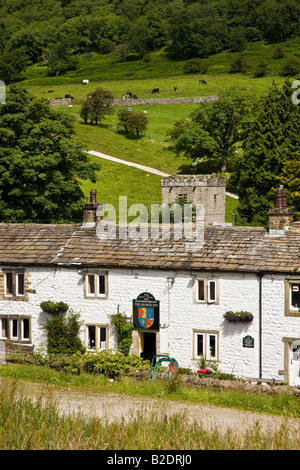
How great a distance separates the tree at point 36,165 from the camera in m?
46.5

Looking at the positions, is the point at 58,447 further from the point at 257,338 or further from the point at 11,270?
the point at 11,270

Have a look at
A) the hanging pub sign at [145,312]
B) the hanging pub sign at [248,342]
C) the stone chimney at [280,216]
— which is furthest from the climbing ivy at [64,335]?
the stone chimney at [280,216]

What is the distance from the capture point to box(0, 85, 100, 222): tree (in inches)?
1829

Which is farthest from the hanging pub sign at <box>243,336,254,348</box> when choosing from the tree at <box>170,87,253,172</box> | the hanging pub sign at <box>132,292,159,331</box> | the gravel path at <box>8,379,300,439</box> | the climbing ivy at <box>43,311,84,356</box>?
the tree at <box>170,87,253,172</box>

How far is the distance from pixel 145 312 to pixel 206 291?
2842mm

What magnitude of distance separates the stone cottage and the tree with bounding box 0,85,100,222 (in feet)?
52.7

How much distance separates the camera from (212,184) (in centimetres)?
5938

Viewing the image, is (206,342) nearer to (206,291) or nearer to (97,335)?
(206,291)

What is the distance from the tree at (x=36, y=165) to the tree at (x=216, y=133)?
24.9 meters

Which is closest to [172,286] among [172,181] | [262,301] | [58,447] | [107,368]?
[262,301]

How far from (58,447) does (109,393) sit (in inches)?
330

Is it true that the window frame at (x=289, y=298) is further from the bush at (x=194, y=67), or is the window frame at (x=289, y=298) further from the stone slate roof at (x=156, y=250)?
the bush at (x=194, y=67)

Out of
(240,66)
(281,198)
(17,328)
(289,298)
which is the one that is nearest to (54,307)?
(17,328)
